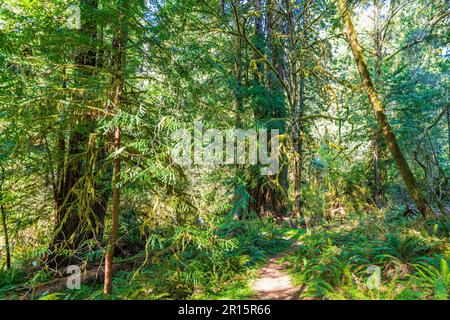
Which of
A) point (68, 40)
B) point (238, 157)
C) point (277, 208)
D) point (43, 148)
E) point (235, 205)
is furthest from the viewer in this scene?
point (277, 208)

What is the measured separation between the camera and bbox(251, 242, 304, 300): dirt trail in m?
4.31

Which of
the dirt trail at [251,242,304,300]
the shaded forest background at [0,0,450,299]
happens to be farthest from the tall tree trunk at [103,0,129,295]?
the dirt trail at [251,242,304,300]

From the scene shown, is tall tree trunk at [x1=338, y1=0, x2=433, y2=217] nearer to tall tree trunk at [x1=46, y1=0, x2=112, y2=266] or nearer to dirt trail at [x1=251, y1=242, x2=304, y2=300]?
dirt trail at [x1=251, y1=242, x2=304, y2=300]

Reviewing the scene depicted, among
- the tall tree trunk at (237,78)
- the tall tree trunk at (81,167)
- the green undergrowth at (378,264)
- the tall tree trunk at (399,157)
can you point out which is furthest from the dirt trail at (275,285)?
the tall tree trunk at (399,157)

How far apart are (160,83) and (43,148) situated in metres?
2.27

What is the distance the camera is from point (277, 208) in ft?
32.9

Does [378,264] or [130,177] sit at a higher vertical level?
[130,177]

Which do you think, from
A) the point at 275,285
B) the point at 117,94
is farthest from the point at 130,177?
the point at 275,285

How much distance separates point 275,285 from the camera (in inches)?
189

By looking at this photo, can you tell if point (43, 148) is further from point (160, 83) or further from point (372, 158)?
point (372, 158)

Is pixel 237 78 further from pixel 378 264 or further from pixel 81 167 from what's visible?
pixel 378 264

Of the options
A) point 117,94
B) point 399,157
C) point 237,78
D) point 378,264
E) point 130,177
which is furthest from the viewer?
point 237,78
